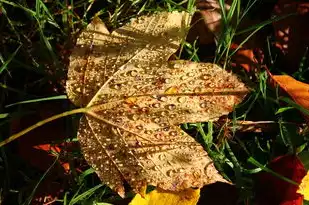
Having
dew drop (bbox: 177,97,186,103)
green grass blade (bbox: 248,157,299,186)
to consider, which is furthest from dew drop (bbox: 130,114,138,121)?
green grass blade (bbox: 248,157,299,186)

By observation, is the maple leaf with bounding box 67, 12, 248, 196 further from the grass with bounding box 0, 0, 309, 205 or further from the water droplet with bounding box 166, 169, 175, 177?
the grass with bounding box 0, 0, 309, 205

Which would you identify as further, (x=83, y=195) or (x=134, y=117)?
(x=83, y=195)

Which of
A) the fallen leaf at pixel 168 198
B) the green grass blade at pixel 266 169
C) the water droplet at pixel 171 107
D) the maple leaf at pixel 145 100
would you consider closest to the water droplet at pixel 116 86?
the maple leaf at pixel 145 100

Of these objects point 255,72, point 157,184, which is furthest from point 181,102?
point 255,72

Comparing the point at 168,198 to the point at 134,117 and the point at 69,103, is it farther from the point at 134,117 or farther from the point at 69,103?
the point at 69,103

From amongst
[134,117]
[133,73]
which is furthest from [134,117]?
[133,73]

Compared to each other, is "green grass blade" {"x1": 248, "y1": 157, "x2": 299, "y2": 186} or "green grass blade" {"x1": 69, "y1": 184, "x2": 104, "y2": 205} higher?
"green grass blade" {"x1": 248, "y1": 157, "x2": 299, "y2": 186}
